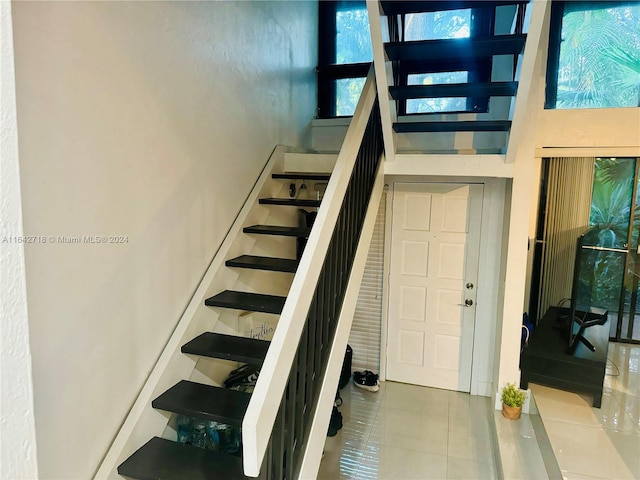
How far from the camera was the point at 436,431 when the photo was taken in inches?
134

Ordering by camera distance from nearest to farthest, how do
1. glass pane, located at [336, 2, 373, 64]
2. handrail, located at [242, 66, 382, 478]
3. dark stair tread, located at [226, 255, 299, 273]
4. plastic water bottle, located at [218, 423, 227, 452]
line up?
1. handrail, located at [242, 66, 382, 478]
2. plastic water bottle, located at [218, 423, 227, 452]
3. dark stair tread, located at [226, 255, 299, 273]
4. glass pane, located at [336, 2, 373, 64]

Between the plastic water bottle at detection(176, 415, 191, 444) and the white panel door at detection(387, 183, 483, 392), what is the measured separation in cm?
252

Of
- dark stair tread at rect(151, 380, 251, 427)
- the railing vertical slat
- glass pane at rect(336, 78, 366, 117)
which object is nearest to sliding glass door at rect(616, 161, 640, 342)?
glass pane at rect(336, 78, 366, 117)

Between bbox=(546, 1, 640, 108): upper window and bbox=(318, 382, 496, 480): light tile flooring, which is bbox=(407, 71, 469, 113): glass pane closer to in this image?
bbox=(546, 1, 640, 108): upper window

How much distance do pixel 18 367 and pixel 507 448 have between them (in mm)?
3243

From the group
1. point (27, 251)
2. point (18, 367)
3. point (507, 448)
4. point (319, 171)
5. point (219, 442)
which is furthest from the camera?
point (319, 171)

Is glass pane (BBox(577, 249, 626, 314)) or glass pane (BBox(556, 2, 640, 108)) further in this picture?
glass pane (BBox(577, 249, 626, 314))

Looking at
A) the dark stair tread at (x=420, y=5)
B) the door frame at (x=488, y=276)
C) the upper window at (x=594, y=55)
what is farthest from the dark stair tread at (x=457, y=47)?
the upper window at (x=594, y=55)

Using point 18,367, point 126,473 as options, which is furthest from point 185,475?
point 18,367

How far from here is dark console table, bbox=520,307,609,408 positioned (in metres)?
3.11

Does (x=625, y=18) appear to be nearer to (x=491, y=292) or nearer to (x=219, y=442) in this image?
(x=491, y=292)

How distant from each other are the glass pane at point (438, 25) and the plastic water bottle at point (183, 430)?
3.55 meters

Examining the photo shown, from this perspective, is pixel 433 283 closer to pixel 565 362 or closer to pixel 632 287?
pixel 565 362

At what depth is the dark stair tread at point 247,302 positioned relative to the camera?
2.21 metres
